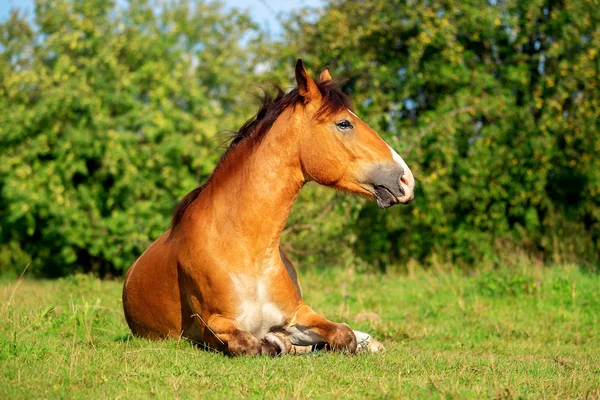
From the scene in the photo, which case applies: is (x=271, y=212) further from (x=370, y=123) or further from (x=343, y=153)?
(x=370, y=123)

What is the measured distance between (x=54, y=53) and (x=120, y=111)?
9.23 ft

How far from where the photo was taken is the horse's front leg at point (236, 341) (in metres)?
5.02

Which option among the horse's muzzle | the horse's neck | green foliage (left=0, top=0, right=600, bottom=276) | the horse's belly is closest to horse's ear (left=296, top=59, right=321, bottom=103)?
the horse's neck

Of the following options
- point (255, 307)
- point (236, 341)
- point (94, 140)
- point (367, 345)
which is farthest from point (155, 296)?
point (94, 140)

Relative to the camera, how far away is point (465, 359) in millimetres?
5219

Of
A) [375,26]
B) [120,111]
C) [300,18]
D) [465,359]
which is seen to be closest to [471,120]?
[375,26]

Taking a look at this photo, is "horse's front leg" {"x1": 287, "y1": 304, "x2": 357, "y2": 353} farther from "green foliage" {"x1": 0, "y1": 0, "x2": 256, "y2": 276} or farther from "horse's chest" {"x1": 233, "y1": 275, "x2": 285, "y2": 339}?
"green foliage" {"x1": 0, "y1": 0, "x2": 256, "y2": 276}

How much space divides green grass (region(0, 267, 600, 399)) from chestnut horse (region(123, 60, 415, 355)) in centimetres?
33

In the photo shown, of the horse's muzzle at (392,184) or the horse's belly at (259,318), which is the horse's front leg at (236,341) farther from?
the horse's muzzle at (392,184)

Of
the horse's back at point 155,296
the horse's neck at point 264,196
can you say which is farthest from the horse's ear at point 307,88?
A: the horse's back at point 155,296

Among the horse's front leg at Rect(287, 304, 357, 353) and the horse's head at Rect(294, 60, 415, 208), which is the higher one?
the horse's head at Rect(294, 60, 415, 208)

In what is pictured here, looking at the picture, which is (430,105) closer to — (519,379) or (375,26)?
(375,26)

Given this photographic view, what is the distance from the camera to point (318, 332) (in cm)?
545

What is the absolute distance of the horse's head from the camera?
204 inches
